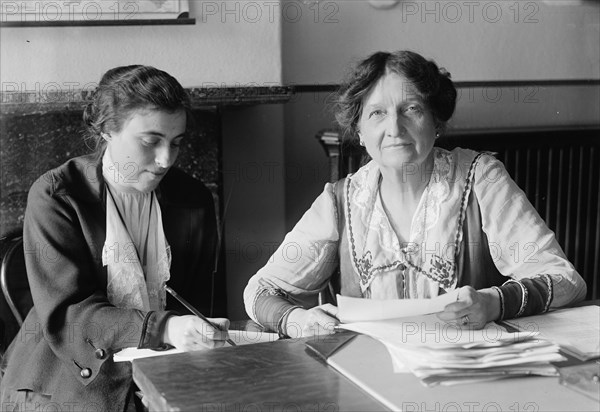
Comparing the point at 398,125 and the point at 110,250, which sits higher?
the point at 398,125

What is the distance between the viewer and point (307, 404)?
1.19 metres

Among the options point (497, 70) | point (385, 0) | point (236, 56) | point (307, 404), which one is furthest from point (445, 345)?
point (497, 70)

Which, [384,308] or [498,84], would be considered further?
[498,84]

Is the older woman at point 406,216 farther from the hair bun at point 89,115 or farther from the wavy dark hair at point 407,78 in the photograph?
the hair bun at point 89,115

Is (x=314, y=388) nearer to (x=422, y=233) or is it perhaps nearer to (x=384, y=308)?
(x=384, y=308)

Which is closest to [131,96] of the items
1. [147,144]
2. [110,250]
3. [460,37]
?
[147,144]

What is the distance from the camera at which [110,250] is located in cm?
196

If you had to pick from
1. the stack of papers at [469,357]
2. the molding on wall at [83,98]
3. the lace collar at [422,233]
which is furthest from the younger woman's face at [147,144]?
the stack of papers at [469,357]

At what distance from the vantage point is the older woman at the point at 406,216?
6.35ft

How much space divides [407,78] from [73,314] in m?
0.96

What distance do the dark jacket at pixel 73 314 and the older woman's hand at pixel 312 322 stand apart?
0.88ft

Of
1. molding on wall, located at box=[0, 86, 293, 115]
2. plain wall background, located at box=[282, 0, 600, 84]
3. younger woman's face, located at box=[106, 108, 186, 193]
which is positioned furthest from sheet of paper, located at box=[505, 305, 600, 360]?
plain wall background, located at box=[282, 0, 600, 84]

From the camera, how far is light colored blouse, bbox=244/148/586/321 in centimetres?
191

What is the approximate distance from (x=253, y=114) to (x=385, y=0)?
2.24 ft
